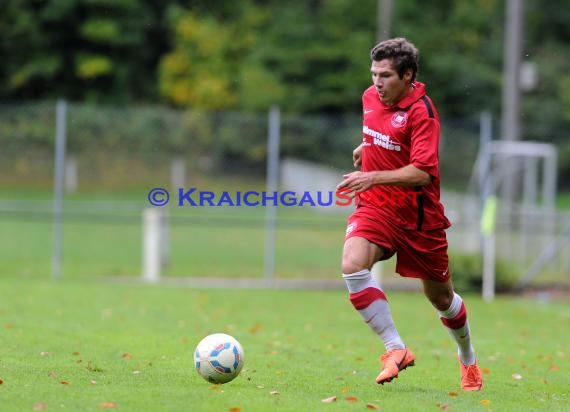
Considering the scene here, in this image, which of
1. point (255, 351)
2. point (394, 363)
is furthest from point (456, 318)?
point (255, 351)

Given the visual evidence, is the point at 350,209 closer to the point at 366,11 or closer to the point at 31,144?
the point at 31,144

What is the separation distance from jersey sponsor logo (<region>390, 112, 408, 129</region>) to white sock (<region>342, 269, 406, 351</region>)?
3.40 feet

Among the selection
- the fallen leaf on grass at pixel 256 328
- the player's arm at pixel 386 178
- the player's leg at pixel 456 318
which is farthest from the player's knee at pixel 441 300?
the fallen leaf on grass at pixel 256 328

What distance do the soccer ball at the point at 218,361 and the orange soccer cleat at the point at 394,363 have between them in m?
0.97

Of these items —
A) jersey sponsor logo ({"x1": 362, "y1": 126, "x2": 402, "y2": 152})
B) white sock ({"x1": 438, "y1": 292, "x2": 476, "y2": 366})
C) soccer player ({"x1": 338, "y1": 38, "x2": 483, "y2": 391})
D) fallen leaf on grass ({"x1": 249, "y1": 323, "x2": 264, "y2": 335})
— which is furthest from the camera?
fallen leaf on grass ({"x1": 249, "y1": 323, "x2": 264, "y2": 335})

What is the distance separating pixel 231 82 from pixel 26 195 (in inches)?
1040

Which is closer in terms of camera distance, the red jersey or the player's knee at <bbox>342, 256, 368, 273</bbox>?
the player's knee at <bbox>342, 256, 368, 273</bbox>

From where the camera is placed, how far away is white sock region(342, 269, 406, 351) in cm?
713

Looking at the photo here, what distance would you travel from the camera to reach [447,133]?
20375 millimetres

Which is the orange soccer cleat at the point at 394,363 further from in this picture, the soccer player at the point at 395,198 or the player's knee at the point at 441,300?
the player's knee at the point at 441,300

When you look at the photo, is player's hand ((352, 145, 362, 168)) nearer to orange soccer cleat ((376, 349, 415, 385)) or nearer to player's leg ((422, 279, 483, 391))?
player's leg ((422, 279, 483, 391))

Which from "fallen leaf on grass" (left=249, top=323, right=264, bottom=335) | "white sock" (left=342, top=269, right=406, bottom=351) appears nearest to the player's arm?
"white sock" (left=342, top=269, right=406, bottom=351)

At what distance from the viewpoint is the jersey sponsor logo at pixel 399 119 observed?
287 inches

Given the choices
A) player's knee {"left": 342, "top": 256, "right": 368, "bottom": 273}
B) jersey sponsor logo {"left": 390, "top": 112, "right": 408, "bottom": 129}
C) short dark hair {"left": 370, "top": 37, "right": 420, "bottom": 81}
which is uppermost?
short dark hair {"left": 370, "top": 37, "right": 420, "bottom": 81}
